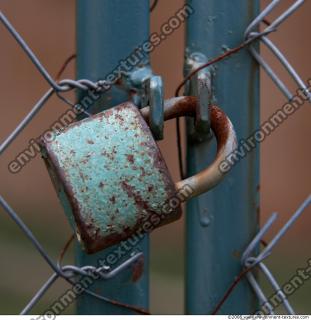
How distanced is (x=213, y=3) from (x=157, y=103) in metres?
0.16

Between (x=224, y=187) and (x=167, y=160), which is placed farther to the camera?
(x=167, y=160)

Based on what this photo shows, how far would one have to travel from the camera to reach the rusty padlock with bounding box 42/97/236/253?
0.56 metres

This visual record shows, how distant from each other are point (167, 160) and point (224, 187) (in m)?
2.42

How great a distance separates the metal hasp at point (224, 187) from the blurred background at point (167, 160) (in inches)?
79.5

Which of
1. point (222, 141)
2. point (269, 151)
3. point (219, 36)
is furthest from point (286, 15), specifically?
point (269, 151)

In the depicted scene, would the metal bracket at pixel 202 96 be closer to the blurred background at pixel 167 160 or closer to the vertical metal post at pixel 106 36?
the vertical metal post at pixel 106 36

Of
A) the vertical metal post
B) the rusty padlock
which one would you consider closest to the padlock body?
the rusty padlock

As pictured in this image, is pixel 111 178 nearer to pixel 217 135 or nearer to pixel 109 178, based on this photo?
pixel 109 178

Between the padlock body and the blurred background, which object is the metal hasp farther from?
the blurred background

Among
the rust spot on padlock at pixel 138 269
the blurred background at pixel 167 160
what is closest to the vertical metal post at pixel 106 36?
the rust spot on padlock at pixel 138 269

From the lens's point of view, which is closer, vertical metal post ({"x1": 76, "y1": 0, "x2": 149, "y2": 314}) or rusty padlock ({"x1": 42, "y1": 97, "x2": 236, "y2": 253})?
rusty padlock ({"x1": 42, "y1": 97, "x2": 236, "y2": 253})

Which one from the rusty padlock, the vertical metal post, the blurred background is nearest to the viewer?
the rusty padlock

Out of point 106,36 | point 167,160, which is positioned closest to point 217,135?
point 106,36

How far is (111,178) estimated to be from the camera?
564 millimetres
